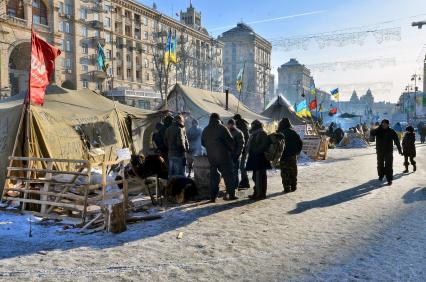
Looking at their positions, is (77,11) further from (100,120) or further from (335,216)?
(335,216)

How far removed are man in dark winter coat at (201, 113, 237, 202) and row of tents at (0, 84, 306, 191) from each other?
14.0 ft

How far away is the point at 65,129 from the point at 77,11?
44916mm

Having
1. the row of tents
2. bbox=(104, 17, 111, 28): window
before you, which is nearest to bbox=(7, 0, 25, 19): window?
bbox=(104, 17, 111, 28): window

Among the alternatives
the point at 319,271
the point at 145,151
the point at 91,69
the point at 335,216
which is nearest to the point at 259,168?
the point at 335,216

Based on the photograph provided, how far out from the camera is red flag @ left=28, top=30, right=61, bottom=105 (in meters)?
8.84

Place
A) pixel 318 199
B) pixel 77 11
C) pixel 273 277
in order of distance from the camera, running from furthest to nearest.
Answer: pixel 77 11, pixel 318 199, pixel 273 277

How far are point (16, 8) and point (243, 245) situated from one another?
44908mm

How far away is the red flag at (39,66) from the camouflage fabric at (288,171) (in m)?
6.06

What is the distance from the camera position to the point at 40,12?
45.3 metres

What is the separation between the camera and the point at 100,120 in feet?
42.7

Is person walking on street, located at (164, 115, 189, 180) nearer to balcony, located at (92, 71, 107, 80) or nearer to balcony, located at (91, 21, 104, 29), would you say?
balcony, located at (92, 71, 107, 80)

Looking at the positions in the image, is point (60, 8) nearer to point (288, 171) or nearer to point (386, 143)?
point (288, 171)

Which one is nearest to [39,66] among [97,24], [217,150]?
[217,150]

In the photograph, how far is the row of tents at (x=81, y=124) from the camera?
9562 millimetres
